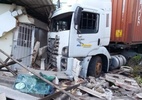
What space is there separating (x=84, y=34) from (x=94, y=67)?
108 centimetres

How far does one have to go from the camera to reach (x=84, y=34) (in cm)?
739

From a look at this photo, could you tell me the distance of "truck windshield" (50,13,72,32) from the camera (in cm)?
723

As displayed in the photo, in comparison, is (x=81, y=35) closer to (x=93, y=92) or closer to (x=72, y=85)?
(x=72, y=85)

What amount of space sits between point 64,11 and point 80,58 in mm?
1446

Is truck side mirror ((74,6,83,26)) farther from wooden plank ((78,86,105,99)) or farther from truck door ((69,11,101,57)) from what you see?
wooden plank ((78,86,105,99))

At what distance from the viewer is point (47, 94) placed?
217 inches

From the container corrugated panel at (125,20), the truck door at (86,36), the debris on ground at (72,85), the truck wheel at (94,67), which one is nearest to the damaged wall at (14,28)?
the debris on ground at (72,85)

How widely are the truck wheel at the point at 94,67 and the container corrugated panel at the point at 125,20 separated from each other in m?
1.77

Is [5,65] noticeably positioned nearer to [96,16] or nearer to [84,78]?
[84,78]

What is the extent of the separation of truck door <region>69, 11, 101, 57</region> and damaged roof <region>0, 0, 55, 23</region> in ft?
4.10

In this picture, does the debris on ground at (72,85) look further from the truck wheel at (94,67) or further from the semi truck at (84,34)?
the semi truck at (84,34)

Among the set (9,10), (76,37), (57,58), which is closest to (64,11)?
(76,37)

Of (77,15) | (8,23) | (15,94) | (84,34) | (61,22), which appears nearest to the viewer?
(15,94)

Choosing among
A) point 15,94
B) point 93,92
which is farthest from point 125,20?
point 15,94
